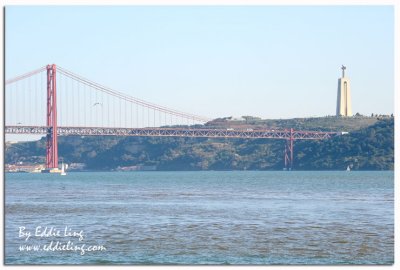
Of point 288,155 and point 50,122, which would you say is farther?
point 288,155

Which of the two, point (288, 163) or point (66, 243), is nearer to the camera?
point (66, 243)

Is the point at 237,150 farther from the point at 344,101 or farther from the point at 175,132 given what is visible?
the point at 175,132

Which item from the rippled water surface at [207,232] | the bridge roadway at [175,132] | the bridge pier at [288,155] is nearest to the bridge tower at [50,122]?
the bridge roadway at [175,132]

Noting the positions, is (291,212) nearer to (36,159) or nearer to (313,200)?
(313,200)

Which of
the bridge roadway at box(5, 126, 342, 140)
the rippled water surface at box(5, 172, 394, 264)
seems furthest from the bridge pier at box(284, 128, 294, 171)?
the rippled water surface at box(5, 172, 394, 264)

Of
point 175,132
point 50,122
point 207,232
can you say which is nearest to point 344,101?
point 175,132

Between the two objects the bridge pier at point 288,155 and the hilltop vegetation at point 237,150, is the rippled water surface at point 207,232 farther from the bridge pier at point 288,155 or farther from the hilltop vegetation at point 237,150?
the bridge pier at point 288,155

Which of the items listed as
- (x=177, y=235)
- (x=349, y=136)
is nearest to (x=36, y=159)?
(x=349, y=136)

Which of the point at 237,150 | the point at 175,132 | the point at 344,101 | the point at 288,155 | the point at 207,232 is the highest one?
the point at 344,101
